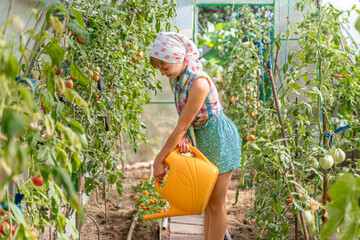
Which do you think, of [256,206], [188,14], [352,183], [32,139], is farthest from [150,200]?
[188,14]

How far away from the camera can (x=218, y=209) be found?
1.94m

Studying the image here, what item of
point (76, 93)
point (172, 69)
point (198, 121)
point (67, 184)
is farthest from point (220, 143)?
point (67, 184)

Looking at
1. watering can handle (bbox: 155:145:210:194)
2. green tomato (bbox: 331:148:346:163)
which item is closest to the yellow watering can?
watering can handle (bbox: 155:145:210:194)

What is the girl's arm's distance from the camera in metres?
1.79

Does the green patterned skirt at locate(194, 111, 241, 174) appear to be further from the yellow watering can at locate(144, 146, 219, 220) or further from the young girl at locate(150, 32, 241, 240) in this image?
the yellow watering can at locate(144, 146, 219, 220)

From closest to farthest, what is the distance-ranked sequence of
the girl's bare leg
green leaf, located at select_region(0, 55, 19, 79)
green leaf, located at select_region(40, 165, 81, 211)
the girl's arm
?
green leaf, located at select_region(0, 55, 19, 79) → green leaf, located at select_region(40, 165, 81, 211) → the girl's arm → the girl's bare leg

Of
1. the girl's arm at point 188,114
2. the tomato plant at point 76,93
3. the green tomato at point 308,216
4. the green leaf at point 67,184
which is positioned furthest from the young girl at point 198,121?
the green leaf at point 67,184

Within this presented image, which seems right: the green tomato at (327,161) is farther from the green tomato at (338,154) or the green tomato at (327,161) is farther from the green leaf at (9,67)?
the green leaf at (9,67)

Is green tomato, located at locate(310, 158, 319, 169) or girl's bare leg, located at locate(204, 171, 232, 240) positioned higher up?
green tomato, located at locate(310, 158, 319, 169)

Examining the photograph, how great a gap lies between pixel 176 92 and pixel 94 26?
0.50 m

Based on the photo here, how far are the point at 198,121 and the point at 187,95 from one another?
0.48 ft

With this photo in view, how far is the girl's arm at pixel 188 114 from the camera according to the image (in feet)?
5.88

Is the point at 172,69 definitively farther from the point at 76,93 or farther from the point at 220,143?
the point at 76,93

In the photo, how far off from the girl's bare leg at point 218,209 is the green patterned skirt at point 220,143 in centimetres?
6
